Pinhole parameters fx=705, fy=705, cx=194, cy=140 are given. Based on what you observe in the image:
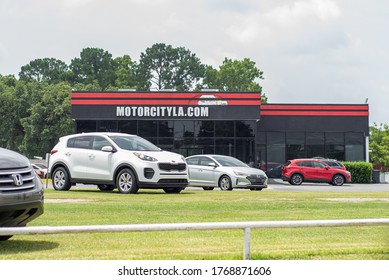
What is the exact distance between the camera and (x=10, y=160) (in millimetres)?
8188

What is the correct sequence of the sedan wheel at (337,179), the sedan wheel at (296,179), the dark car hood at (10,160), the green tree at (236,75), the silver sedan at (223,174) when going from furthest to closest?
the green tree at (236,75) → the sedan wheel at (296,179) → the sedan wheel at (337,179) → the silver sedan at (223,174) → the dark car hood at (10,160)

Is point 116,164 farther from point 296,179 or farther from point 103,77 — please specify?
point 103,77

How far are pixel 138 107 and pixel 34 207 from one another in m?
34.5

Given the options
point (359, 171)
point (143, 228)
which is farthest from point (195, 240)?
point (359, 171)

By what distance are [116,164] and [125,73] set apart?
94.2 metres

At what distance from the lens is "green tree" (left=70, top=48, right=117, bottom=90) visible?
117m

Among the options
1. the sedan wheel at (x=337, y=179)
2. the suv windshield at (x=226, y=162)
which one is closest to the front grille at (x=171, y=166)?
the suv windshield at (x=226, y=162)

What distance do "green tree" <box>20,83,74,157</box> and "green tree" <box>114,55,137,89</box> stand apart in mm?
36722

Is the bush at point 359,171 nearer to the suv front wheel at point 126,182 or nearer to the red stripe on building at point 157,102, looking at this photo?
the red stripe on building at point 157,102

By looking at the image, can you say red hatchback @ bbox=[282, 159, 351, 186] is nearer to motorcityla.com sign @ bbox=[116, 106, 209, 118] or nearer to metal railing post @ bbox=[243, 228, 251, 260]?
motorcityla.com sign @ bbox=[116, 106, 209, 118]

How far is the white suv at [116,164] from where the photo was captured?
1838 centimetres

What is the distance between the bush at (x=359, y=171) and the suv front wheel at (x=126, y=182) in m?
26.1
